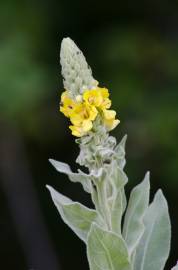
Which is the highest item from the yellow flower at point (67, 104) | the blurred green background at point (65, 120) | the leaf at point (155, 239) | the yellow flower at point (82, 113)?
the blurred green background at point (65, 120)

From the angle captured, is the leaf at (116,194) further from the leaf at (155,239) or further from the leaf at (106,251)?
the leaf at (155,239)

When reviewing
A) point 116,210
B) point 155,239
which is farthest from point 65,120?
point 116,210

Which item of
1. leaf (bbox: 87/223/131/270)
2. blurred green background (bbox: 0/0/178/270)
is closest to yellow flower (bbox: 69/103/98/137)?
leaf (bbox: 87/223/131/270)

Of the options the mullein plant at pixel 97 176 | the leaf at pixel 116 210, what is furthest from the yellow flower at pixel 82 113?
the leaf at pixel 116 210

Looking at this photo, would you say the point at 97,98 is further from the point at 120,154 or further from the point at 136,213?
the point at 136,213

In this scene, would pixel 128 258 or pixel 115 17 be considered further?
pixel 115 17

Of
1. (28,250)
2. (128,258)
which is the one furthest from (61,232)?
(128,258)

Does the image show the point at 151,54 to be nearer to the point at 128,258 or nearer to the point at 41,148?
the point at 41,148
